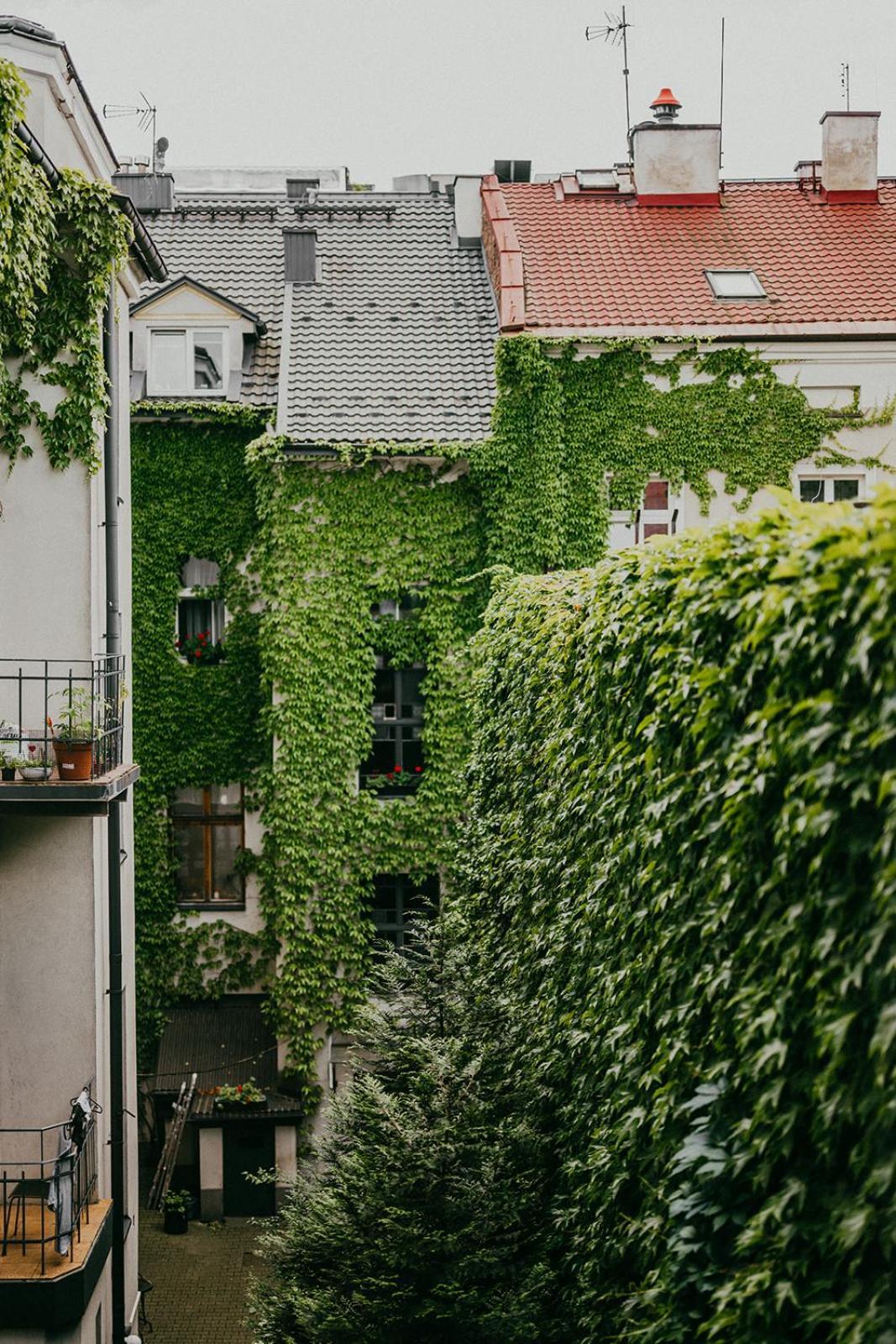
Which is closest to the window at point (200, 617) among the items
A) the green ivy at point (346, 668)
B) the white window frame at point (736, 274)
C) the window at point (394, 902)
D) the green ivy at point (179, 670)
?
the green ivy at point (179, 670)

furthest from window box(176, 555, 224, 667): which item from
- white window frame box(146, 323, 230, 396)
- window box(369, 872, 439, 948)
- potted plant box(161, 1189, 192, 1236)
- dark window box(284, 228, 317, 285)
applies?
potted plant box(161, 1189, 192, 1236)

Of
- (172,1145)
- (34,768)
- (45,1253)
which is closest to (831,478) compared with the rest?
(34,768)

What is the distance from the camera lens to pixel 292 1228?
8930 millimetres

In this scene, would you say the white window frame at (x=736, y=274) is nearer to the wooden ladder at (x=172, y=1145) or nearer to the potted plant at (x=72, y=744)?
the potted plant at (x=72, y=744)

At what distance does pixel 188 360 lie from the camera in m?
20.5

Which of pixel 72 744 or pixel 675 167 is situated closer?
pixel 72 744

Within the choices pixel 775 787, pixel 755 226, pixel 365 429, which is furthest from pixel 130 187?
pixel 775 787

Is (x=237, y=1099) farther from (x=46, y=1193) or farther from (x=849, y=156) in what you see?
(x=849, y=156)

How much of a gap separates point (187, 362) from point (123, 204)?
900 cm

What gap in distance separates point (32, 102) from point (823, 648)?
10.0 meters

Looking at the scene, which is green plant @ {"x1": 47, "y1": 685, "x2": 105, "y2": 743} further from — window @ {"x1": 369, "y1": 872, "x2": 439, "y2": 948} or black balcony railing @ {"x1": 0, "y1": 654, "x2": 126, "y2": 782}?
window @ {"x1": 369, "y1": 872, "x2": 439, "y2": 948}

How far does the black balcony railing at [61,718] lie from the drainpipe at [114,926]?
71 cm

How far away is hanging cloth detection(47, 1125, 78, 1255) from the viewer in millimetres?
10195

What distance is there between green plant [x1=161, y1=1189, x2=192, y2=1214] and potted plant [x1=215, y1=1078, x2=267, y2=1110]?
1.31m
